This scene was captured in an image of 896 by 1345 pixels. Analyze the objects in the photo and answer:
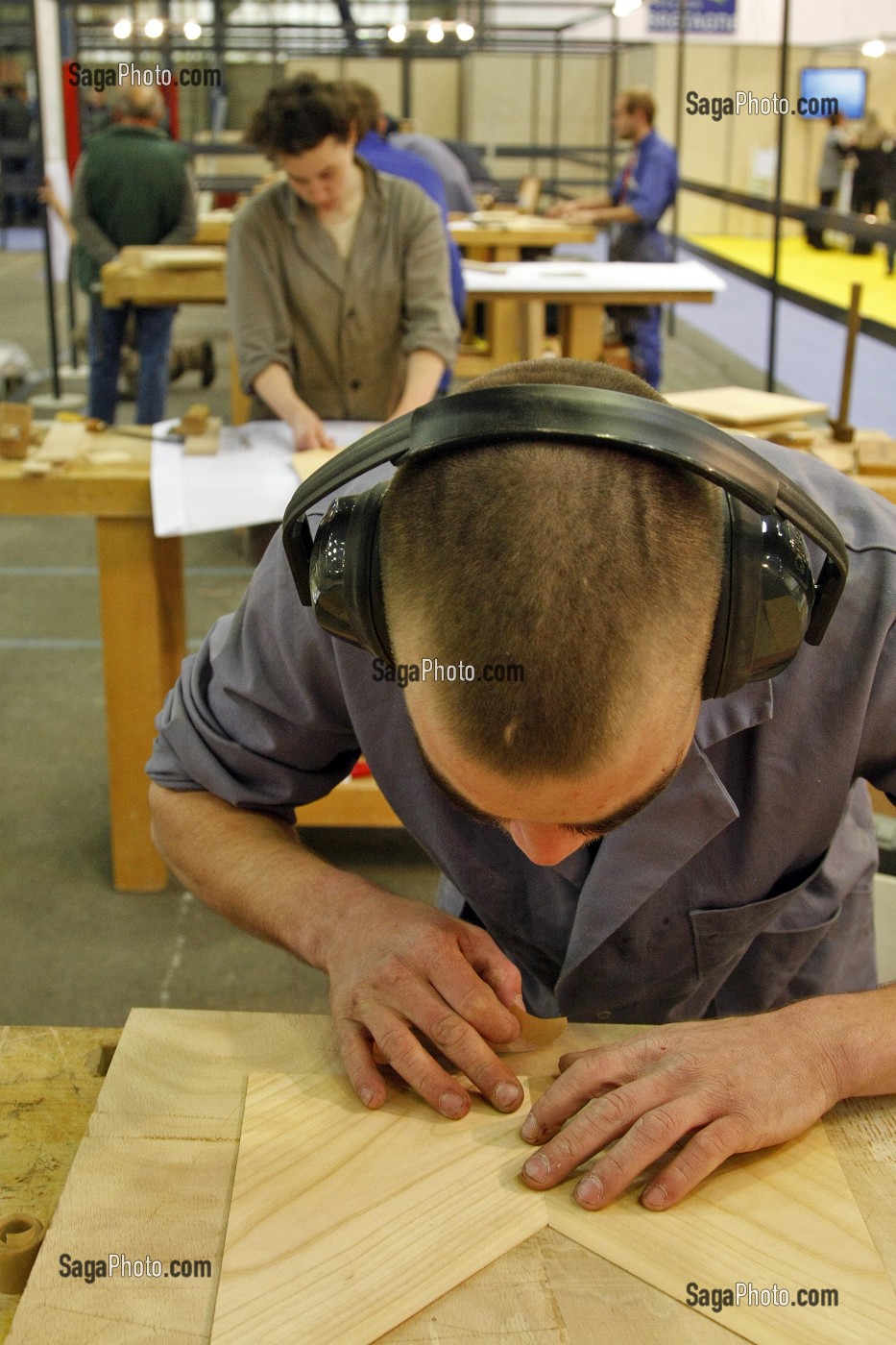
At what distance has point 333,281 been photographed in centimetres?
330

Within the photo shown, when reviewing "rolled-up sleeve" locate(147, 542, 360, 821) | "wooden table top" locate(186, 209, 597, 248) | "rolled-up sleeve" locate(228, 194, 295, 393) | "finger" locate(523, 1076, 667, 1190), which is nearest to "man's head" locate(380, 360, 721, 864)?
"finger" locate(523, 1076, 667, 1190)

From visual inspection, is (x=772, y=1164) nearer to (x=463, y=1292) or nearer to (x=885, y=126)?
(x=463, y=1292)

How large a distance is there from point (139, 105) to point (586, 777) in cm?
581

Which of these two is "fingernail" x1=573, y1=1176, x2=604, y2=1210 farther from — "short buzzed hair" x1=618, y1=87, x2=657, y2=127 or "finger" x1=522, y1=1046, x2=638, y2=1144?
"short buzzed hair" x1=618, y1=87, x2=657, y2=127

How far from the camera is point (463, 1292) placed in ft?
2.85

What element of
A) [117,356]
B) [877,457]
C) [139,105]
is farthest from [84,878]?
[139,105]

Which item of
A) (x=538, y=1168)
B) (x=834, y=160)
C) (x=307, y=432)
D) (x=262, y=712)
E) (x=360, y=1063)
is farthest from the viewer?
(x=834, y=160)

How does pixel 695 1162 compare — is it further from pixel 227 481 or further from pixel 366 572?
pixel 227 481

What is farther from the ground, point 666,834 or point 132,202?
point 132,202

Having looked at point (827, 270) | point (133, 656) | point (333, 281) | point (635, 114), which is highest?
point (635, 114)

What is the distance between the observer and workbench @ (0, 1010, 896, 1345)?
0.85 m

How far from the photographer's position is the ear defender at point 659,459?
732mm

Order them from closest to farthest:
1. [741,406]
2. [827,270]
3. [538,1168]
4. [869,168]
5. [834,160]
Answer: [538,1168] < [741,406] < [869,168] < [834,160] < [827,270]

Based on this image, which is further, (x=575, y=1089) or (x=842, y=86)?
(x=842, y=86)
